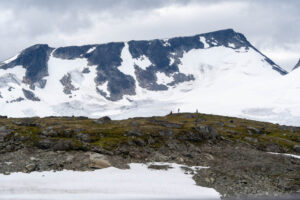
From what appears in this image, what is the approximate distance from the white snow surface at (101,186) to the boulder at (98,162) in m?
1.64

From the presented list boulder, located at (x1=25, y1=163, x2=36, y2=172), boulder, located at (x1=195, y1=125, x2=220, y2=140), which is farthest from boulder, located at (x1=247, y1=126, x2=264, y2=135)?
boulder, located at (x1=25, y1=163, x2=36, y2=172)

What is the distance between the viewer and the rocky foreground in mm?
69438

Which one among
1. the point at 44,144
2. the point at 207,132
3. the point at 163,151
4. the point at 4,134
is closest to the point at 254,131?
the point at 207,132

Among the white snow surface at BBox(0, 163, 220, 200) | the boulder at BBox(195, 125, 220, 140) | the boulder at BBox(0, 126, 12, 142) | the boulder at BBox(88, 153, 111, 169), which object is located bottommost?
the white snow surface at BBox(0, 163, 220, 200)

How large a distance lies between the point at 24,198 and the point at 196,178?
3123 cm

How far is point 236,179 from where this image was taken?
70.2 metres

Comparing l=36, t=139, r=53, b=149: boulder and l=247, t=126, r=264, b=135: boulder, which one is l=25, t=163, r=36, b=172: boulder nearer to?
l=36, t=139, r=53, b=149: boulder

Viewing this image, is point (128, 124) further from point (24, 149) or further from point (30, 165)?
point (30, 165)

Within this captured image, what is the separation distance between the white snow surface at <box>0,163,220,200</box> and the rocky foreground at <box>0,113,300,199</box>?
2977 mm

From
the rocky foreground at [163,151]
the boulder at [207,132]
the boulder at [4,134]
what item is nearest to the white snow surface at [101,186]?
the rocky foreground at [163,151]

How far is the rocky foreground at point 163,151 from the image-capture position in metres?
69.4

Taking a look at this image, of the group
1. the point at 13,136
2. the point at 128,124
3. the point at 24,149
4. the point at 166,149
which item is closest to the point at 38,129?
the point at 13,136

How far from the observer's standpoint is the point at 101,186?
62406mm

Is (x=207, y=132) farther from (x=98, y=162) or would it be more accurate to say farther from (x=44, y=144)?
(x=44, y=144)
